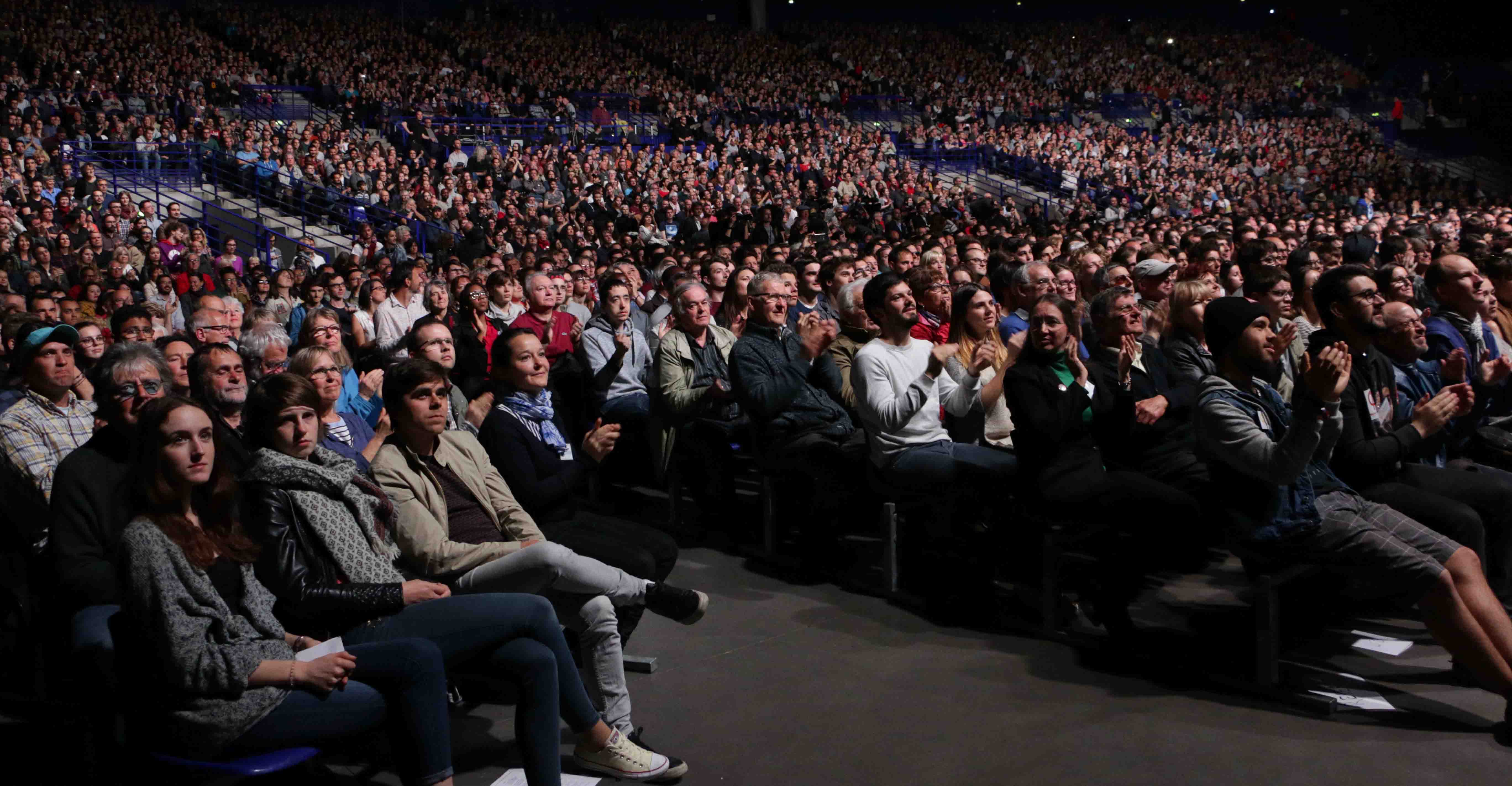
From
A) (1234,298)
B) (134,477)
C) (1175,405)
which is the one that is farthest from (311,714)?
(1175,405)

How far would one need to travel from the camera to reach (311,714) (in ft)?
8.91

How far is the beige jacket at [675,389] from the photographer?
221 inches

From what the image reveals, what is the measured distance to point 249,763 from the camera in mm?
2629

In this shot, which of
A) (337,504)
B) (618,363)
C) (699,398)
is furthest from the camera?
(618,363)

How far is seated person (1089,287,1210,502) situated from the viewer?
181 inches

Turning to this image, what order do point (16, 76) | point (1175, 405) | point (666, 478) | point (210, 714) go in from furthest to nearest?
1. point (16, 76)
2. point (666, 478)
3. point (1175, 405)
4. point (210, 714)

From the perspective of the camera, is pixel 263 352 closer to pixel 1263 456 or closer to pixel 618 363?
pixel 618 363

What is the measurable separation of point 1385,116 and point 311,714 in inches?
1265

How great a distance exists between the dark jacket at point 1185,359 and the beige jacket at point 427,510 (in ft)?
9.04

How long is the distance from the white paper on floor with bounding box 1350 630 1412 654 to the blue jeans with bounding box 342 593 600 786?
2834 mm

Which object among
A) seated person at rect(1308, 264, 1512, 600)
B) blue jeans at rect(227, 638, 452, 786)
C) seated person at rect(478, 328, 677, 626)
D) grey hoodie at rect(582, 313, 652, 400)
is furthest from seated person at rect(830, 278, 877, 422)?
blue jeans at rect(227, 638, 452, 786)

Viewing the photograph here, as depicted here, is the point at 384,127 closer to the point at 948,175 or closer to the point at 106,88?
the point at 106,88

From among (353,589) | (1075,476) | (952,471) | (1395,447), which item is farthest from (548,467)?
(1395,447)

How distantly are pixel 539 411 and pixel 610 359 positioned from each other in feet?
6.72
